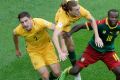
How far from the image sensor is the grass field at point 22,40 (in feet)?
34.0

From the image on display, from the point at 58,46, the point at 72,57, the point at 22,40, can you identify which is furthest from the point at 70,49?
the point at 22,40

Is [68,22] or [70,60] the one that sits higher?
[68,22]

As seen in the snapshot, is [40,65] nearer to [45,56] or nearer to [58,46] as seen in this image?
[45,56]

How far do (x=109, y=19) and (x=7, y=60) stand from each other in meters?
3.37

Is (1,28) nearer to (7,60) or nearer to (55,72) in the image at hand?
(7,60)

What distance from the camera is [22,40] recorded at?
12.2m

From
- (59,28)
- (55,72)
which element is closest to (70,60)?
(55,72)

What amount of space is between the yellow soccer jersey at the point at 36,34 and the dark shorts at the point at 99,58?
85 centimetres

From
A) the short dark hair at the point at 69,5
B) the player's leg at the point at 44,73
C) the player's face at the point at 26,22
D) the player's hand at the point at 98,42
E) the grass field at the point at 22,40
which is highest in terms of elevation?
the short dark hair at the point at 69,5

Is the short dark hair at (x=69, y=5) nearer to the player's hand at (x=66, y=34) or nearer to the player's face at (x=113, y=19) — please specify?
the player's hand at (x=66, y=34)

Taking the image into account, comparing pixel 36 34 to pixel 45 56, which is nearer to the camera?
pixel 36 34

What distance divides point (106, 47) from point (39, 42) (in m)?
1.35

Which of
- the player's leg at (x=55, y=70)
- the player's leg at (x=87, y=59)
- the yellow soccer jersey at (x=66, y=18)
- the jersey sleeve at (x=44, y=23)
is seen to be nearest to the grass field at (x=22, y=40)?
the player's leg at (x=55, y=70)

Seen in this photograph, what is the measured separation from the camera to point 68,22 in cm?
937
